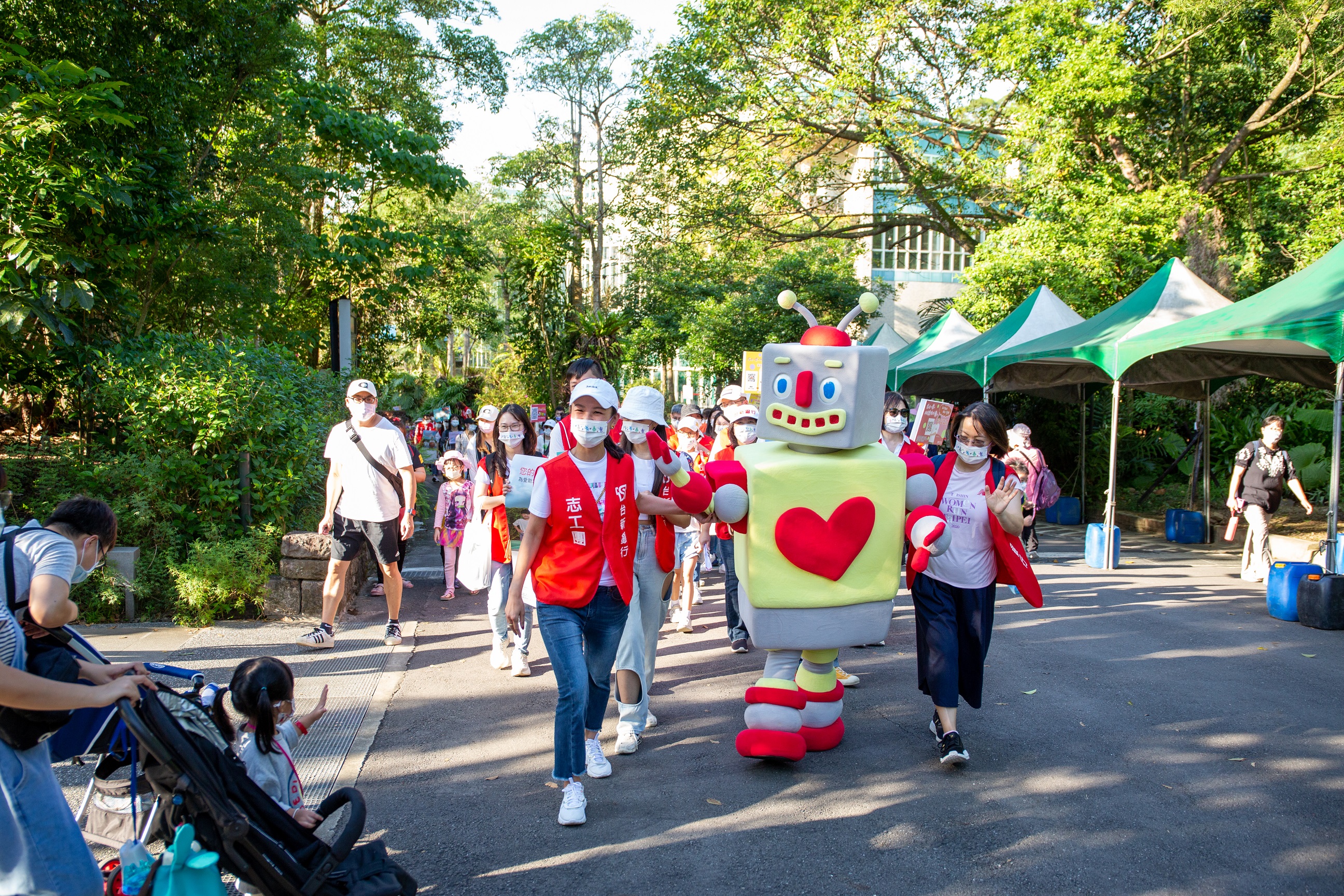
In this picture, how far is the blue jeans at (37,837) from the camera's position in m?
2.40

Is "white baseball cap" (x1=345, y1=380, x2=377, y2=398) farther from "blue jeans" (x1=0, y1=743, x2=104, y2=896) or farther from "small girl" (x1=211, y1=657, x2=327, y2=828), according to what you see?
"blue jeans" (x1=0, y1=743, x2=104, y2=896)

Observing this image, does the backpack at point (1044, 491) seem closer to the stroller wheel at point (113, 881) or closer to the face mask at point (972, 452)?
the face mask at point (972, 452)

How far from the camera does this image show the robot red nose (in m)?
4.48

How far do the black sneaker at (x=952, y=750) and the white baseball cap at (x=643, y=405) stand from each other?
7.02 ft

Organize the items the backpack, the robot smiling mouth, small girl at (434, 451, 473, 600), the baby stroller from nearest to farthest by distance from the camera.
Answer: the baby stroller → the robot smiling mouth → small girl at (434, 451, 473, 600) → the backpack

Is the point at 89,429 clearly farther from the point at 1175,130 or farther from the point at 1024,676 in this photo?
the point at 1175,130

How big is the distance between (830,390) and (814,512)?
58 cm

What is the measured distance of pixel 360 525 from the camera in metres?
6.52

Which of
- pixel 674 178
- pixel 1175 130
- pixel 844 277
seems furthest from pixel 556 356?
pixel 1175 130

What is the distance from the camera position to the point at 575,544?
163 inches

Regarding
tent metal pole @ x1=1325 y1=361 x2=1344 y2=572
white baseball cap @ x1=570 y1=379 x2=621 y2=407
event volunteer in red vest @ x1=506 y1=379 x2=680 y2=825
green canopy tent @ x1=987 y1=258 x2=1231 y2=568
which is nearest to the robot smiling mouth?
event volunteer in red vest @ x1=506 y1=379 x2=680 y2=825

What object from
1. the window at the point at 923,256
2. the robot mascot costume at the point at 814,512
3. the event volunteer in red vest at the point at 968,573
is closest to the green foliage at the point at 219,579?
the robot mascot costume at the point at 814,512

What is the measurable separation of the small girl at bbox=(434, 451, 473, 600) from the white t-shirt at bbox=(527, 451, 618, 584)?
4144mm

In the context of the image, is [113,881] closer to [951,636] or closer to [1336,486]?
[951,636]
